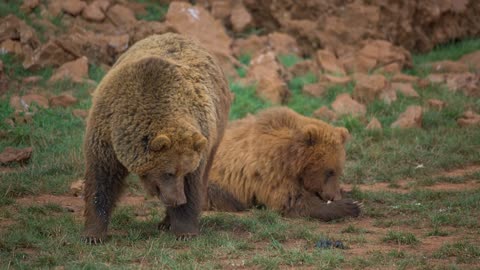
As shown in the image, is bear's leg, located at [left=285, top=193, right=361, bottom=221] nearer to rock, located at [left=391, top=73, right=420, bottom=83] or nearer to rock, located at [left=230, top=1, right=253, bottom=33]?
rock, located at [left=391, top=73, right=420, bottom=83]

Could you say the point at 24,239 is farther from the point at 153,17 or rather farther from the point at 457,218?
the point at 153,17

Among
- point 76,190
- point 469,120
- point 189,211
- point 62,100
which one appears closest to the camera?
point 189,211

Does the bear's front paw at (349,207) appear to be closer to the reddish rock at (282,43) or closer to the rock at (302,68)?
the rock at (302,68)

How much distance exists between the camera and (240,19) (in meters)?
15.1

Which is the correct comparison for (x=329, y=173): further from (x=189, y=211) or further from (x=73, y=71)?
(x=73, y=71)

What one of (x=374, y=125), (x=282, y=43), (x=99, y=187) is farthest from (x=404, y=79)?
(x=99, y=187)

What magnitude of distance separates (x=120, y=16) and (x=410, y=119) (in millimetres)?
5646

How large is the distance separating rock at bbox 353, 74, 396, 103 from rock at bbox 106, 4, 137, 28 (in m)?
4.25

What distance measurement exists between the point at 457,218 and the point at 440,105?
4.68 m

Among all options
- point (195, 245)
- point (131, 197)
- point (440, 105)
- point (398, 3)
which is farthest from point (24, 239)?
point (398, 3)

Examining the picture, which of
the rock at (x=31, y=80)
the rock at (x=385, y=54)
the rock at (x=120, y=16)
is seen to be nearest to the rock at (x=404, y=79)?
the rock at (x=385, y=54)

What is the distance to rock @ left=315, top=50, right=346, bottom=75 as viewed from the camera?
13.8m

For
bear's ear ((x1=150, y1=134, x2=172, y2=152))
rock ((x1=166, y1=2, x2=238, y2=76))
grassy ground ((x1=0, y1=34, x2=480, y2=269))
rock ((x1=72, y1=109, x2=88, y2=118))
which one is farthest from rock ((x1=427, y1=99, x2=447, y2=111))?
bear's ear ((x1=150, y1=134, x2=172, y2=152))

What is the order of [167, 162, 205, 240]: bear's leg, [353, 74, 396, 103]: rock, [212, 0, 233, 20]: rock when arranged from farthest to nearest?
1. [212, 0, 233, 20]: rock
2. [353, 74, 396, 103]: rock
3. [167, 162, 205, 240]: bear's leg
